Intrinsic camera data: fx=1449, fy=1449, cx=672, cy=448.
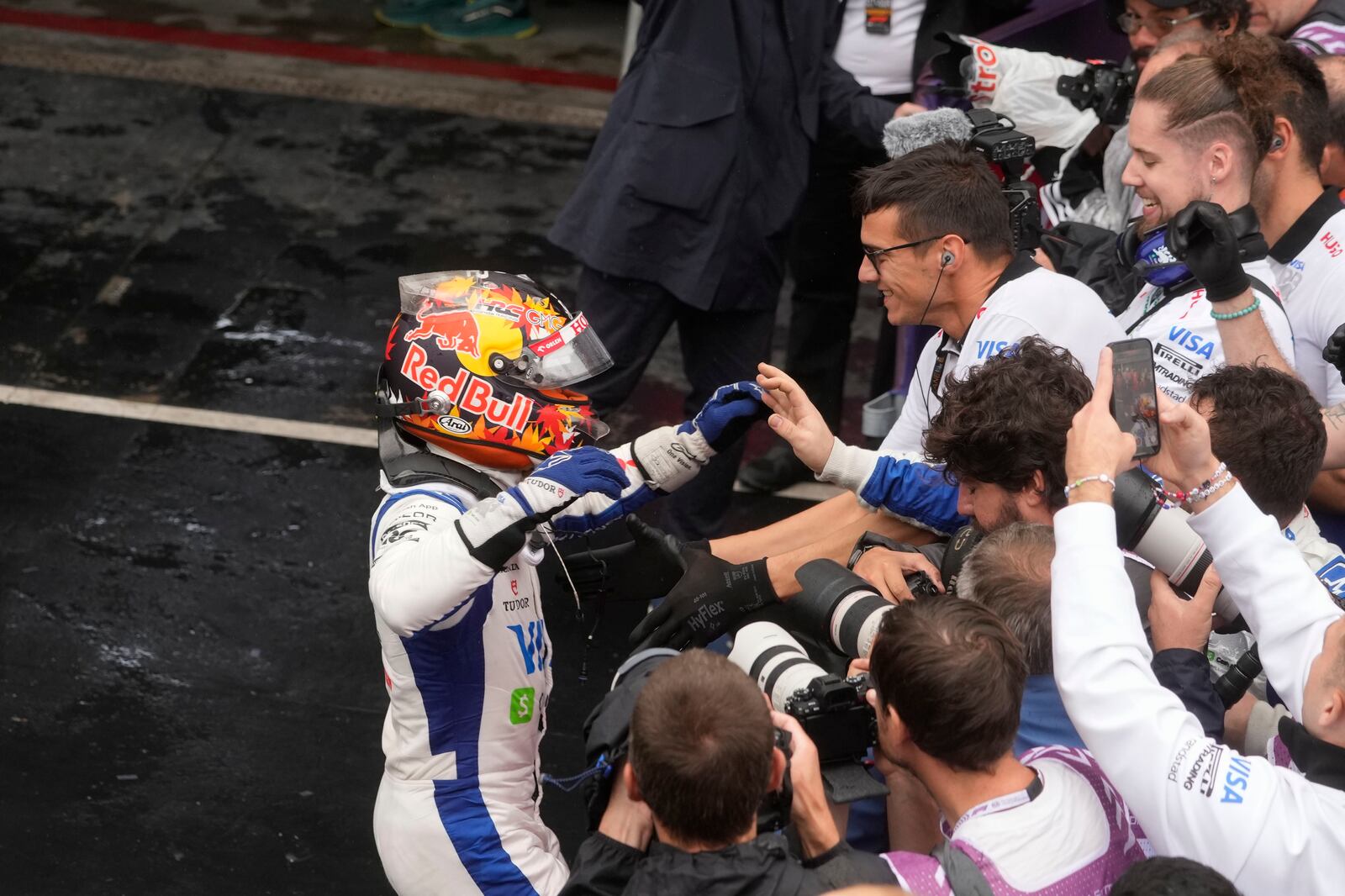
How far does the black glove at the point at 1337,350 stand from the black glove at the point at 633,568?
1.76 meters

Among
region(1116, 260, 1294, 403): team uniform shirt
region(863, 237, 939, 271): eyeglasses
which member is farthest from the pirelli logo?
region(863, 237, 939, 271): eyeglasses

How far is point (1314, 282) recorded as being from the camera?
4074 millimetres

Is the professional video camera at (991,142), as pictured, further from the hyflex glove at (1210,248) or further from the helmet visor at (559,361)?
the helmet visor at (559,361)

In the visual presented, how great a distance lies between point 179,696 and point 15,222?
4.11m

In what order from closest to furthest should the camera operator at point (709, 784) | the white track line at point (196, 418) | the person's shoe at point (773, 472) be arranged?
the camera operator at point (709, 784)
the person's shoe at point (773, 472)
the white track line at point (196, 418)

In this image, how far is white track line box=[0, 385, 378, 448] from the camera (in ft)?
21.1

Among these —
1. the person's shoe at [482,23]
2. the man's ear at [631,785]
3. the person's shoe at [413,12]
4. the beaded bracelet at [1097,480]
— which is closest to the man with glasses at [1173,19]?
the beaded bracelet at [1097,480]

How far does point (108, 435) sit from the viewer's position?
6.34m

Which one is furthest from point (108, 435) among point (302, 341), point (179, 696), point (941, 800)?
point (941, 800)

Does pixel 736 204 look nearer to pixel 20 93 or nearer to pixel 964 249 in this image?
pixel 964 249

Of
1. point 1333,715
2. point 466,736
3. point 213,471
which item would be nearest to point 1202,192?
point 1333,715

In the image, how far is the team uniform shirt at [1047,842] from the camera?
239 centimetres

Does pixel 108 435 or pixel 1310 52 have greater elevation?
pixel 1310 52

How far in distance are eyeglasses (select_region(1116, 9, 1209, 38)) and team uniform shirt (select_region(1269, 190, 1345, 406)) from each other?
1.20m
